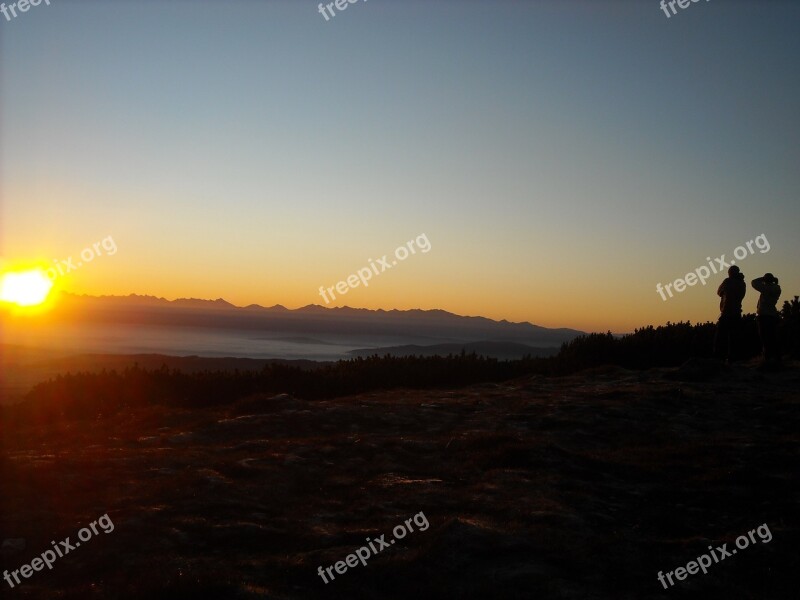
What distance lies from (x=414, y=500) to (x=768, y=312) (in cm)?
1308

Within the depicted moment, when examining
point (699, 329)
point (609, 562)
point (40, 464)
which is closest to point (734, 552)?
point (609, 562)

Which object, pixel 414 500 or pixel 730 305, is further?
pixel 730 305

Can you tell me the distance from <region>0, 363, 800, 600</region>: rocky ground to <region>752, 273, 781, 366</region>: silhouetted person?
525 centimetres

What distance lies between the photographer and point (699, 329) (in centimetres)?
2252

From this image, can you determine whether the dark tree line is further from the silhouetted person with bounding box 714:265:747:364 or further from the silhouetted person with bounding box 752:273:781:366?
the silhouetted person with bounding box 752:273:781:366

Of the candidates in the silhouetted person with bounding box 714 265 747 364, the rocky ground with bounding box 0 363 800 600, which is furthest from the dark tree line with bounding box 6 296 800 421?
the rocky ground with bounding box 0 363 800 600

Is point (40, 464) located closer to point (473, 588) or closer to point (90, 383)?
point (473, 588)

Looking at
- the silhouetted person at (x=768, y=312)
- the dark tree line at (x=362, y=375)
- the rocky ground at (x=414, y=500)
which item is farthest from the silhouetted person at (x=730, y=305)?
the rocky ground at (x=414, y=500)

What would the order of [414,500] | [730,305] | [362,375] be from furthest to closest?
[362,375], [730,305], [414,500]

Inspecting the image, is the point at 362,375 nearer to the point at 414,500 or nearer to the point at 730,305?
the point at 730,305

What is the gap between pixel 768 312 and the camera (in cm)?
1677

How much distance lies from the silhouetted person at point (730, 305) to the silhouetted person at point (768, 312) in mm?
659

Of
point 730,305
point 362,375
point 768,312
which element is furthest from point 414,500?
point 730,305

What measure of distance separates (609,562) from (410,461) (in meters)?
3.74
